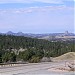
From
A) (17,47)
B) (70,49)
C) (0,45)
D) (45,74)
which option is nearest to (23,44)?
(17,47)

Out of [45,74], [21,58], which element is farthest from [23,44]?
[45,74]

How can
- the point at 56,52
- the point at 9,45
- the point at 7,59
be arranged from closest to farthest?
1. the point at 7,59
2. the point at 56,52
3. the point at 9,45

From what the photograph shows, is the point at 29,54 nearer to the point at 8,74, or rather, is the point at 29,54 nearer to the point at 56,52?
the point at 56,52

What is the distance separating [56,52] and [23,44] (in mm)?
39479

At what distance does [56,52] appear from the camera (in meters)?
124

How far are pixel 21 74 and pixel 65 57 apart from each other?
63.4m

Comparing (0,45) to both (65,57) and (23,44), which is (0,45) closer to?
(23,44)

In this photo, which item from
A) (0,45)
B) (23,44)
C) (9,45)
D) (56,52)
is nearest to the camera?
(56,52)

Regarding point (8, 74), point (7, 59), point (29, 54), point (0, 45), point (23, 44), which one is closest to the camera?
point (8, 74)

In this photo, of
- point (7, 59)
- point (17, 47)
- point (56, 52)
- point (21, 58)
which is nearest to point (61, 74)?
point (7, 59)

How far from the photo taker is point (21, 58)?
322 feet

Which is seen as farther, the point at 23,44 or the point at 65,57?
the point at 23,44

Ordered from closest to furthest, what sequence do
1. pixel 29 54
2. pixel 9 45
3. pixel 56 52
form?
pixel 29 54
pixel 56 52
pixel 9 45

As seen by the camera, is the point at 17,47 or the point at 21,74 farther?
the point at 17,47
